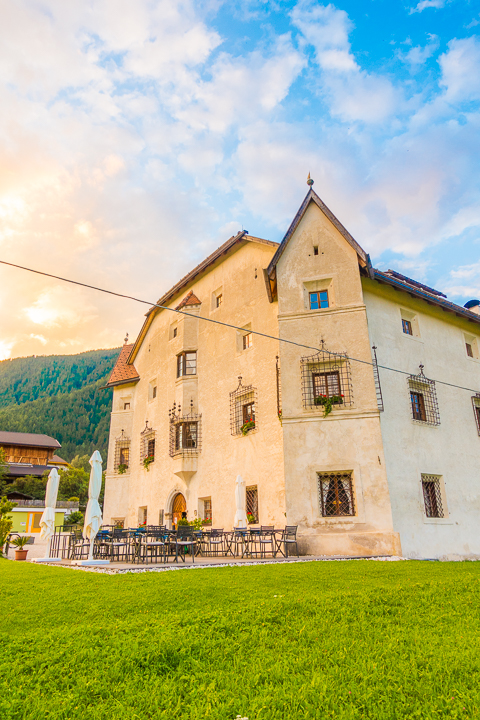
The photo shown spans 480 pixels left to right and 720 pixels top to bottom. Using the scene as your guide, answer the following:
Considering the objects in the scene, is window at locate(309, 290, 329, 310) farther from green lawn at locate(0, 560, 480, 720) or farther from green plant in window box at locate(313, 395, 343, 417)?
green lawn at locate(0, 560, 480, 720)

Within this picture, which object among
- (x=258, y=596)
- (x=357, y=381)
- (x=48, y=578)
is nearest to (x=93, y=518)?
(x=48, y=578)

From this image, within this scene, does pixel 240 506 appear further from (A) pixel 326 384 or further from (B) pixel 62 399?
(B) pixel 62 399

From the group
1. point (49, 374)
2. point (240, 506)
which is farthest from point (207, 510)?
point (49, 374)

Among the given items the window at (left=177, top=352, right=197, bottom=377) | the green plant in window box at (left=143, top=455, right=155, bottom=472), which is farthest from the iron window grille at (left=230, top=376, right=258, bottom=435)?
the green plant in window box at (left=143, top=455, right=155, bottom=472)

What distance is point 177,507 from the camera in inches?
858

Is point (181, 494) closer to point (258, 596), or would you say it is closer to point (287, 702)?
point (258, 596)

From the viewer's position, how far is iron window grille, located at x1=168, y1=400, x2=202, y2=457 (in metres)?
20.9

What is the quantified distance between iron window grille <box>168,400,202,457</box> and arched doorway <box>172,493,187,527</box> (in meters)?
2.05

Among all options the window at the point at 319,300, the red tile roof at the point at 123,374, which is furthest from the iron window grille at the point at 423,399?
the red tile roof at the point at 123,374

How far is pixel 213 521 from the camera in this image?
19.1 metres

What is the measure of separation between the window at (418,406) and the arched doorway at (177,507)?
35.4 feet

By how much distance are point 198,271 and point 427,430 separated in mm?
13352

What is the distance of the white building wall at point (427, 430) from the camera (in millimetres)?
15219

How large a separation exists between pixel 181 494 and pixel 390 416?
10493 mm
